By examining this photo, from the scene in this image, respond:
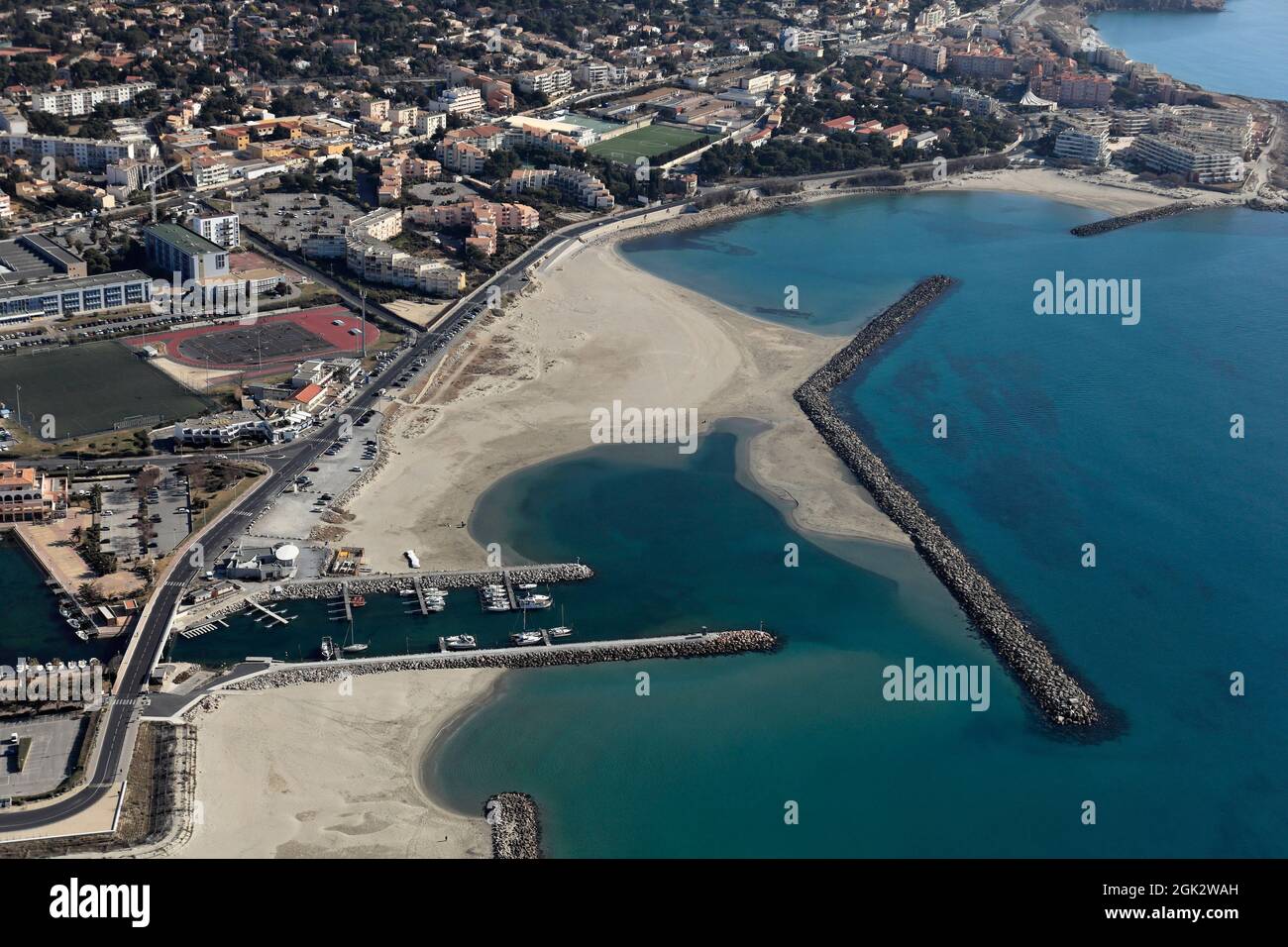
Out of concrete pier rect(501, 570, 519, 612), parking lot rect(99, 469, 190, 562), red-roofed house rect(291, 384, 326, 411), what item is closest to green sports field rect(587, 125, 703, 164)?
red-roofed house rect(291, 384, 326, 411)

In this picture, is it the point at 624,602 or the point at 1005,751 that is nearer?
the point at 1005,751

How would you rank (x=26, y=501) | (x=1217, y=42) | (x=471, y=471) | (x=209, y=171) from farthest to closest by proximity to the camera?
(x=1217, y=42), (x=209, y=171), (x=471, y=471), (x=26, y=501)

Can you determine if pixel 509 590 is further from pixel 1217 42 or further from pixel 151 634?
pixel 1217 42

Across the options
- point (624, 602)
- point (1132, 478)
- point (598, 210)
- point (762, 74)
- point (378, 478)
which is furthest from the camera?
point (762, 74)

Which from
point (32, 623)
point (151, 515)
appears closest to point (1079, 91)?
point (151, 515)

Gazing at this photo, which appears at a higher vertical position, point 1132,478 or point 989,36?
point 989,36

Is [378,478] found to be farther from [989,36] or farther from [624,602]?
[989,36]

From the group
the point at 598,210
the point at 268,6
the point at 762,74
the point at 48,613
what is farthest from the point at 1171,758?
the point at 268,6
